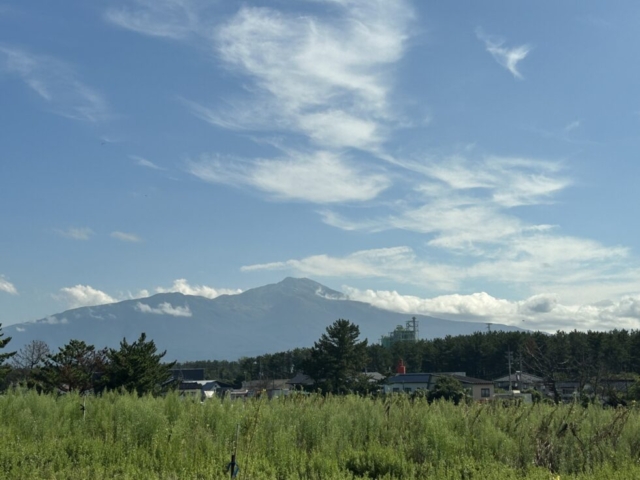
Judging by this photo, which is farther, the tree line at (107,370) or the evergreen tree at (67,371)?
the evergreen tree at (67,371)

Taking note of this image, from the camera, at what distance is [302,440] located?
1049 cm

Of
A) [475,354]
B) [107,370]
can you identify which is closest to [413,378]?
[475,354]

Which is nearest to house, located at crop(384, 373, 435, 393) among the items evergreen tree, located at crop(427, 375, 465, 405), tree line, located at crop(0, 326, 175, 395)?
evergreen tree, located at crop(427, 375, 465, 405)

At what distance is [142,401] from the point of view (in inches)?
443

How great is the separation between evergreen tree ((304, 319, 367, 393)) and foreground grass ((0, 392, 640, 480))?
40.0 m

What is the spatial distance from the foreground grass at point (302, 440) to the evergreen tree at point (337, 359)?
3999 cm

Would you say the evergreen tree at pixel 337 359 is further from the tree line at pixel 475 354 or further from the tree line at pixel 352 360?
the tree line at pixel 475 354

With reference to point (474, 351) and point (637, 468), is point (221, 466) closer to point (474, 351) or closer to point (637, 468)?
point (637, 468)

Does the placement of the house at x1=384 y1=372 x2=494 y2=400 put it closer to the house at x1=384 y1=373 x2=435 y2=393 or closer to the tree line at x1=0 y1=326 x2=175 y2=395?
the house at x1=384 y1=373 x2=435 y2=393

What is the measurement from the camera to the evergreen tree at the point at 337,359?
52.1 meters

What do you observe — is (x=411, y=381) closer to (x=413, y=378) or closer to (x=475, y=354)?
(x=413, y=378)

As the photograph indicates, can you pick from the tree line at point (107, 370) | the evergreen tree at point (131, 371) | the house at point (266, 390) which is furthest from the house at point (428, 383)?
the house at point (266, 390)

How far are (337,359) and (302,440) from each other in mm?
42681

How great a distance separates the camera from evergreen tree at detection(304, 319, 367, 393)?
52.1 m
